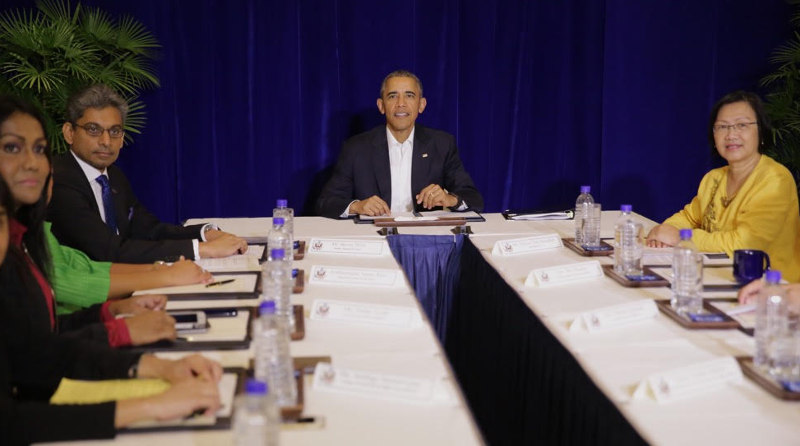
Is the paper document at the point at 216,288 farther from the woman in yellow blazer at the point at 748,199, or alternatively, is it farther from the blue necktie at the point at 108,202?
the woman in yellow blazer at the point at 748,199

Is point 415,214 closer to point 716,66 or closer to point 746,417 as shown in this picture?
point 746,417

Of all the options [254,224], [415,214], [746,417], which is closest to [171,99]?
[254,224]

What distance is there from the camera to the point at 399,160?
4.18m

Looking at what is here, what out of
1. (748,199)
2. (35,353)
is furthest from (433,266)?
(35,353)

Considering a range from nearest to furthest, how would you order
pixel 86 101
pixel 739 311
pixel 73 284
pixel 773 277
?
pixel 773 277 → pixel 739 311 → pixel 73 284 → pixel 86 101

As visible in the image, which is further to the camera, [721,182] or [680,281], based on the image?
[721,182]

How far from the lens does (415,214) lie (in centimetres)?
360

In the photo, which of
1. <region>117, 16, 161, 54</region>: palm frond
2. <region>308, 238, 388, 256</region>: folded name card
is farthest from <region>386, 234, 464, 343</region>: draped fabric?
<region>117, 16, 161, 54</region>: palm frond

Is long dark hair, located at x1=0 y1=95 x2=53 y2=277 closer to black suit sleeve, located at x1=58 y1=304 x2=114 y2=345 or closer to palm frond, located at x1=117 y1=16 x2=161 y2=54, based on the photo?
black suit sleeve, located at x1=58 y1=304 x2=114 y2=345

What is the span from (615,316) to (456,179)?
2122mm

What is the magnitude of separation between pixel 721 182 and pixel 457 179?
131 cm

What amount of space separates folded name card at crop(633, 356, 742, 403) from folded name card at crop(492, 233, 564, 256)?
1.26 m

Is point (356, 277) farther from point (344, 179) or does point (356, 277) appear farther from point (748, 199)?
point (344, 179)

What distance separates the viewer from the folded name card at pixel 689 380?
5.09ft
